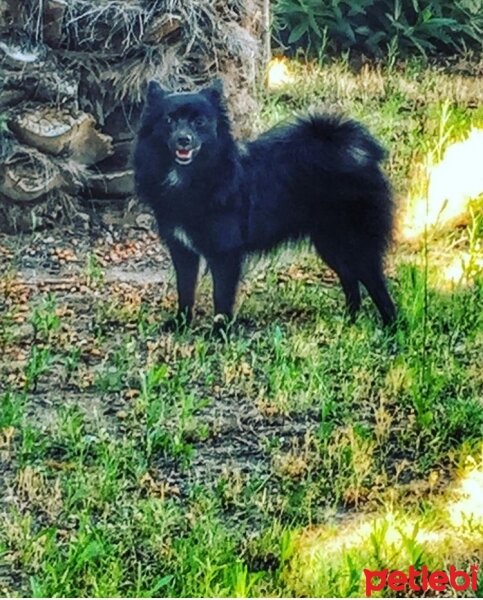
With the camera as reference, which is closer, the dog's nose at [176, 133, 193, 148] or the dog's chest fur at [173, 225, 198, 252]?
the dog's nose at [176, 133, 193, 148]

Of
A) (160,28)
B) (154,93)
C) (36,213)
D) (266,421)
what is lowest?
(266,421)

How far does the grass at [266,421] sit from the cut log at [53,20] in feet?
1.39

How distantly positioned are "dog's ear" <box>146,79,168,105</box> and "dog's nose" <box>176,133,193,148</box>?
0.09 m

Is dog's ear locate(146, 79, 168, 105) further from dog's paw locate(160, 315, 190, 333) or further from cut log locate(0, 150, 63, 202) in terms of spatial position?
dog's paw locate(160, 315, 190, 333)

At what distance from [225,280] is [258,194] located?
0.18 metres

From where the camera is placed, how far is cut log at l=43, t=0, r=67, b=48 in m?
2.69

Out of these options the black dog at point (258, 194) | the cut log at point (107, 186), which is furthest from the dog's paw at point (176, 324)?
the cut log at point (107, 186)

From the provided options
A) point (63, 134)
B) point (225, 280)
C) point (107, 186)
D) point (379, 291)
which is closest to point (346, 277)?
point (379, 291)

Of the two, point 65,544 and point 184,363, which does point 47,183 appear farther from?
point 65,544

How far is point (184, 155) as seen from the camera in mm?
2668

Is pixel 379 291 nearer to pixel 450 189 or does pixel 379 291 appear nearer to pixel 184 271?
pixel 450 189

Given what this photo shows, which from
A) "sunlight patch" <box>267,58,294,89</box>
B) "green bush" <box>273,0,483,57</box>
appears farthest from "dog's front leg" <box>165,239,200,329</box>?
"green bush" <box>273,0,483,57</box>

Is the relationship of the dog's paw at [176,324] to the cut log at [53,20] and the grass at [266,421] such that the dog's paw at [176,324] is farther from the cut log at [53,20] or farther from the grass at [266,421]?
the cut log at [53,20]

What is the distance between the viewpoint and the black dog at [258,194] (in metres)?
2.67
